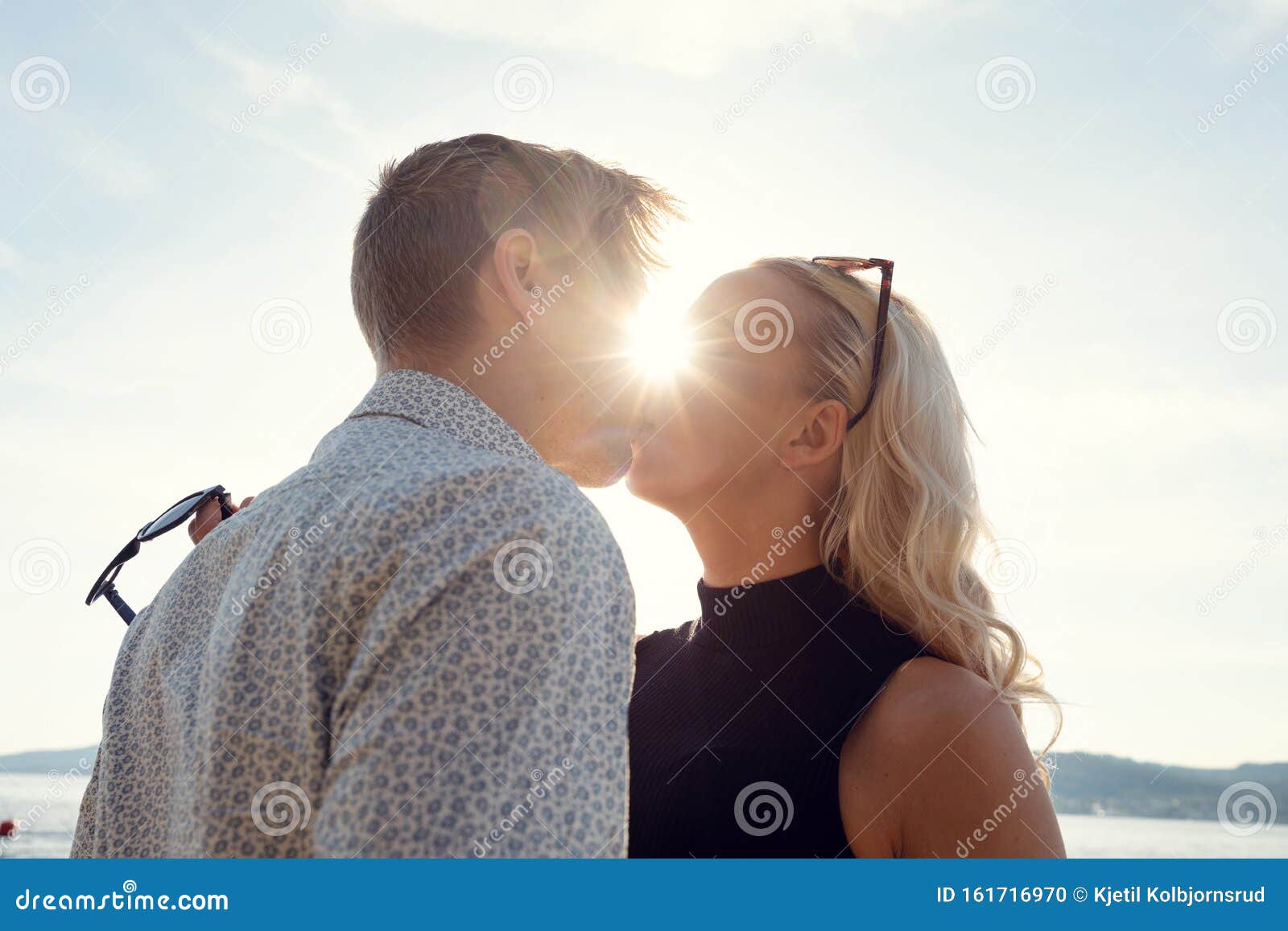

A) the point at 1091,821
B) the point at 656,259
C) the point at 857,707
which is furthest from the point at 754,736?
the point at 1091,821

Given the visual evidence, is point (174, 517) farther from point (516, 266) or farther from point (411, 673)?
point (411, 673)

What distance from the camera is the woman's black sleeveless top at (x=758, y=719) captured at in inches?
117

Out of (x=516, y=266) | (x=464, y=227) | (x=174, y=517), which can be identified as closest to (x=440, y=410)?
(x=516, y=266)

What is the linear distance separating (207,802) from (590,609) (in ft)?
2.32

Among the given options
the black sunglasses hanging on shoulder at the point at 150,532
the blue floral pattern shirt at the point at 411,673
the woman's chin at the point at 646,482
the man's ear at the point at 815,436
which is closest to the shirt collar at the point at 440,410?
the blue floral pattern shirt at the point at 411,673

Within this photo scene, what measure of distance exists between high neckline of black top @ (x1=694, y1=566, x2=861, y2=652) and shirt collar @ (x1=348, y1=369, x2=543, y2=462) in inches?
65.4

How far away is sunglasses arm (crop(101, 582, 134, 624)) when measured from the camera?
312 centimetres

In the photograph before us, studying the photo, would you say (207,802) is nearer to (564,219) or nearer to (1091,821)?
(564,219)

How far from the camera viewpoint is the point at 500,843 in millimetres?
1298

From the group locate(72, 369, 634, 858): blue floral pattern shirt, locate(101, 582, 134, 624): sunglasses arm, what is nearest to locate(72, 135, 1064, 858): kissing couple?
locate(72, 369, 634, 858): blue floral pattern shirt

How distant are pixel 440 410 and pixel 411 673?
75 centimetres

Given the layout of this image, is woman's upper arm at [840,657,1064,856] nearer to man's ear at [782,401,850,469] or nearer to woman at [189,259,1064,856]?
woman at [189,259,1064,856]

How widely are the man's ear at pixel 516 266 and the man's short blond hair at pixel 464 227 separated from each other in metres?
0.05

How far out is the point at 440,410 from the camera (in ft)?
6.63
